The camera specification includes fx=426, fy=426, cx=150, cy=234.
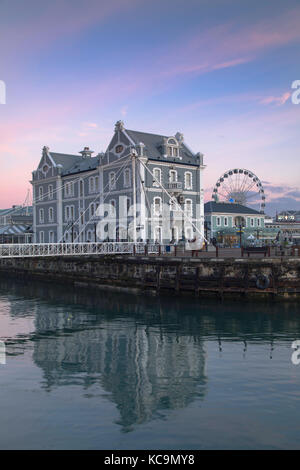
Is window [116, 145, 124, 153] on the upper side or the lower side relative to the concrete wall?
upper

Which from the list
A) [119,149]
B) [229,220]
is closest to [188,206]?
[119,149]

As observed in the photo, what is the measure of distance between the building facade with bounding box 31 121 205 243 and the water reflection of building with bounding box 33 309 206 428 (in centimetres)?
2060

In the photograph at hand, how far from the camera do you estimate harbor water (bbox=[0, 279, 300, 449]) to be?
10602mm

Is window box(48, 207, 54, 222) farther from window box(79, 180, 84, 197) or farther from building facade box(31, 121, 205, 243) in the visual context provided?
window box(79, 180, 84, 197)

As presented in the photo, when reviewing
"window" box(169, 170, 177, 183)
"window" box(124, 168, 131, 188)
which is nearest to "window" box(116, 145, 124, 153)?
"window" box(124, 168, 131, 188)

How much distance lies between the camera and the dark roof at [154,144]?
47812 millimetres

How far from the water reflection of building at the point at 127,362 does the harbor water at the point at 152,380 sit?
0.14 ft

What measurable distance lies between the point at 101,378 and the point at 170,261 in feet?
65.9

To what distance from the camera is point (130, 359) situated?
56.8ft

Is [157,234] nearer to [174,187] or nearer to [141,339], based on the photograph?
[174,187]

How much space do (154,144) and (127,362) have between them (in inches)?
1430

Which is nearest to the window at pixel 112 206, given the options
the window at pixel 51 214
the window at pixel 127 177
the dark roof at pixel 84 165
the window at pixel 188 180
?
the window at pixel 127 177

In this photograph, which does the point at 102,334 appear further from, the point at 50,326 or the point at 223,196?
the point at 223,196

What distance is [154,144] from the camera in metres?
49.7
